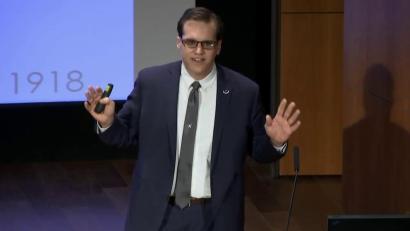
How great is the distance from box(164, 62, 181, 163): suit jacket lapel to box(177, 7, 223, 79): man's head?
112 millimetres

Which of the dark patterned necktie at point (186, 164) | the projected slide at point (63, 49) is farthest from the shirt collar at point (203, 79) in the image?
the projected slide at point (63, 49)

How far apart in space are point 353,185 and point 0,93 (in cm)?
272

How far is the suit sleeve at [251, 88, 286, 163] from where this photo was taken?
10.4ft

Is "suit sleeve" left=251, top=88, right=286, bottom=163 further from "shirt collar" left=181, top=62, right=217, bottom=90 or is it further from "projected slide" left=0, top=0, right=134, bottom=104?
"projected slide" left=0, top=0, right=134, bottom=104

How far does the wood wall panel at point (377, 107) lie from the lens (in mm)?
3895

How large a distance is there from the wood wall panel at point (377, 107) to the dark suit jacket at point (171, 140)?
0.94 m

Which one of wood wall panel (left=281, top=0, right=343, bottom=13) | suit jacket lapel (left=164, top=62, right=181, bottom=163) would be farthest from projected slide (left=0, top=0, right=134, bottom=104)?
suit jacket lapel (left=164, top=62, right=181, bottom=163)

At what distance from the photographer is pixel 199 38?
307 centimetres

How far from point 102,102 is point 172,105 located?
0.27 m

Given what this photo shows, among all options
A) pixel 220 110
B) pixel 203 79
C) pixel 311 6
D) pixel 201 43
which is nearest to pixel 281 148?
pixel 220 110

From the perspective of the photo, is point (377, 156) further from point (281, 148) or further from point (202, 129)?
point (202, 129)

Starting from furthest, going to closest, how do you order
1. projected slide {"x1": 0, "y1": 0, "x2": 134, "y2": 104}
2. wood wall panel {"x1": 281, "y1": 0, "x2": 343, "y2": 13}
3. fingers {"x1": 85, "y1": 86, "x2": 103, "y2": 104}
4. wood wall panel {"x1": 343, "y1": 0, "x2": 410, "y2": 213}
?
1. wood wall panel {"x1": 281, "y1": 0, "x2": 343, "y2": 13}
2. projected slide {"x1": 0, "y1": 0, "x2": 134, "y2": 104}
3. wood wall panel {"x1": 343, "y1": 0, "x2": 410, "y2": 213}
4. fingers {"x1": 85, "y1": 86, "x2": 103, "y2": 104}

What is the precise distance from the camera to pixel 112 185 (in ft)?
21.7

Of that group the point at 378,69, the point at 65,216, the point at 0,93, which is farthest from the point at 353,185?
the point at 0,93
